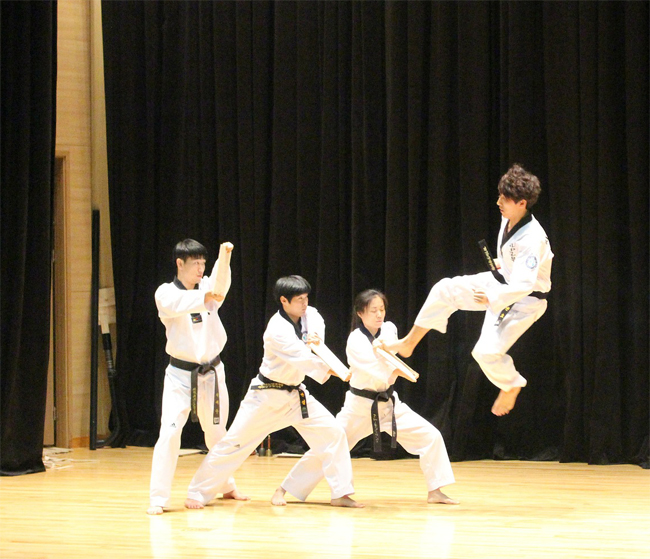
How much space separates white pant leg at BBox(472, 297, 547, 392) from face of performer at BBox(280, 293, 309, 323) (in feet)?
3.15

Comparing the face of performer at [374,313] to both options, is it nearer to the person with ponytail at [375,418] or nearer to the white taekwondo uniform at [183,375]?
the person with ponytail at [375,418]

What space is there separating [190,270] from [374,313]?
102 centimetres

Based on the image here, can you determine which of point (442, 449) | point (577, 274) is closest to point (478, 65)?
point (577, 274)

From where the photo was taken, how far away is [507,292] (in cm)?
398

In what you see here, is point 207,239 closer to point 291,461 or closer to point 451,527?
point 291,461

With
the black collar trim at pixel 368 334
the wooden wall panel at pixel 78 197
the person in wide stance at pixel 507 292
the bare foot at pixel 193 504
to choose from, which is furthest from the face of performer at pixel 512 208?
the wooden wall panel at pixel 78 197

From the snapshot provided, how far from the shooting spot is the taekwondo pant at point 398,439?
4617 millimetres

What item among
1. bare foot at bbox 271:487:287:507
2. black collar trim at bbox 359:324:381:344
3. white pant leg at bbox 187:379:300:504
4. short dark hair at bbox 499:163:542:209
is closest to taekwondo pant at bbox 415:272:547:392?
short dark hair at bbox 499:163:542:209

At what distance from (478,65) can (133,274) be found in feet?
10.5

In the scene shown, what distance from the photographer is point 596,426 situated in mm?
5922

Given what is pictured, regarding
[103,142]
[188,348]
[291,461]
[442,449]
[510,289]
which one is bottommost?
[291,461]

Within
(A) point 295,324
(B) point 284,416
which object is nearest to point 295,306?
(A) point 295,324

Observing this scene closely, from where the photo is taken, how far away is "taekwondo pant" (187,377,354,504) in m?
4.55

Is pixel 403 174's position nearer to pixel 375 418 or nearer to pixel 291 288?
pixel 291 288
